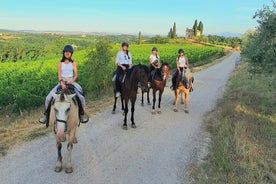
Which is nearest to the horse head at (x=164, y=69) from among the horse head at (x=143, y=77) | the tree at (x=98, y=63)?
the horse head at (x=143, y=77)

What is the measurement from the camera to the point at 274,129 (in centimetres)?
962

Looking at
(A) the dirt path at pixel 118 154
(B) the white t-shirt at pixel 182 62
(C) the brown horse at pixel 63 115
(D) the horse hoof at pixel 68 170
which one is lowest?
(A) the dirt path at pixel 118 154

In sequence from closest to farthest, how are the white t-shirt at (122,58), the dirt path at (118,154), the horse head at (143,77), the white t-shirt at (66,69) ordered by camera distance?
the dirt path at (118,154), the white t-shirt at (66,69), the horse head at (143,77), the white t-shirt at (122,58)

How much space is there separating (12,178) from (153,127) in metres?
5.18

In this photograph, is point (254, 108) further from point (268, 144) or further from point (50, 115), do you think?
point (50, 115)

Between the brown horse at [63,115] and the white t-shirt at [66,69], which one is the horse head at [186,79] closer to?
the white t-shirt at [66,69]

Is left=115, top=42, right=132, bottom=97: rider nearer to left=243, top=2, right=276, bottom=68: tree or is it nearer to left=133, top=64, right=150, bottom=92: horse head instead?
left=133, top=64, right=150, bottom=92: horse head

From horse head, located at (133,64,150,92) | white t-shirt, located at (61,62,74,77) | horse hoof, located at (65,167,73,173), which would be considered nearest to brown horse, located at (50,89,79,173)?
horse hoof, located at (65,167,73,173)

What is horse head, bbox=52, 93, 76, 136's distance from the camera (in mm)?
5512

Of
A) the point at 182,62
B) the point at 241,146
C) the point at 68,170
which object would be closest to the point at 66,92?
the point at 68,170

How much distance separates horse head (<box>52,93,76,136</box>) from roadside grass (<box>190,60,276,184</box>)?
3.03 m

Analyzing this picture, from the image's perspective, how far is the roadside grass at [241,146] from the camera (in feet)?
20.9

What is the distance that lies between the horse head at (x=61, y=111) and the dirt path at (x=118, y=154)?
3.93ft

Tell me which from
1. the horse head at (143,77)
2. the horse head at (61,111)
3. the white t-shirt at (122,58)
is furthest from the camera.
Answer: the white t-shirt at (122,58)
